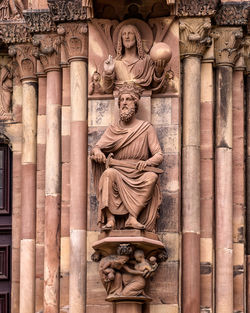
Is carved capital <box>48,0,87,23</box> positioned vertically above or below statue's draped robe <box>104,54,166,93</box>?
above

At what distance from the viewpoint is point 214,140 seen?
24.9 m

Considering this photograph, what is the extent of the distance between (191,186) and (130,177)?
42.7 inches

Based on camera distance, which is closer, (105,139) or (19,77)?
(105,139)

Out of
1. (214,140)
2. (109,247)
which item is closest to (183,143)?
(214,140)

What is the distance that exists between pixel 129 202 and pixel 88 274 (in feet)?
4.62

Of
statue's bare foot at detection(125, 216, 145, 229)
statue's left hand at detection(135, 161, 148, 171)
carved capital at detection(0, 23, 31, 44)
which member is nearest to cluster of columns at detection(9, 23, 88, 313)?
carved capital at detection(0, 23, 31, 44)

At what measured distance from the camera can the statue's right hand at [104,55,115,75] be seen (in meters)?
24.5

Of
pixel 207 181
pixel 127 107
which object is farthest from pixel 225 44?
pixel 207 181

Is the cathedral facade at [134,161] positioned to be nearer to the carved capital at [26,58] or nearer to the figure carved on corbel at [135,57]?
the figure carved on corbel at [135,57]

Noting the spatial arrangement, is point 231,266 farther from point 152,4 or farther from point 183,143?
point 152,4

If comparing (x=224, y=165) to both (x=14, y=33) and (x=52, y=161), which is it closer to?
(x=52, y=161)

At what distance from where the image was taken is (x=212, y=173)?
24734mm

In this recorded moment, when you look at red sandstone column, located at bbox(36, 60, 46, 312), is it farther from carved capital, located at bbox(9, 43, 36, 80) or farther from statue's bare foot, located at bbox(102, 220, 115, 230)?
statue's bare foot, located at bbox(102, 220, 115, 230)

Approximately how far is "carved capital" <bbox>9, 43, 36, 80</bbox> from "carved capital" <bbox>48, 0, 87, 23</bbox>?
115 cm
